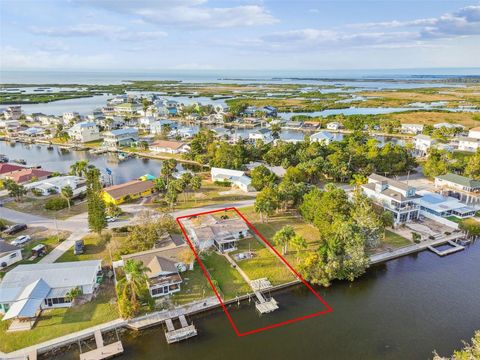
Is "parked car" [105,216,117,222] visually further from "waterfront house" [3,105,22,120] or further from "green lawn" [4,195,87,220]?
"waterfront house" [3,105,22,120]

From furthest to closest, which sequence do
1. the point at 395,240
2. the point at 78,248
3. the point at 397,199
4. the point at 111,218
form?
the point at 111,218 < the point at 397,199 < the point at 395,240 < the point at 78,248

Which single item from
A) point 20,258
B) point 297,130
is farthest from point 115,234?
point 297,130

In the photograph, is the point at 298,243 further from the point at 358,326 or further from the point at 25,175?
the point at 25,175

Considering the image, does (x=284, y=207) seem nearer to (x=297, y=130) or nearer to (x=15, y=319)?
(x=15, y=319)

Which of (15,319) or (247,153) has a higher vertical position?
(247,153)

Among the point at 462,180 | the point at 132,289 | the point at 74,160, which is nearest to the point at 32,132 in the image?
the point at 74,160

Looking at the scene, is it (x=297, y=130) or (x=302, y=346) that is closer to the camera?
(x=302, y=346)
